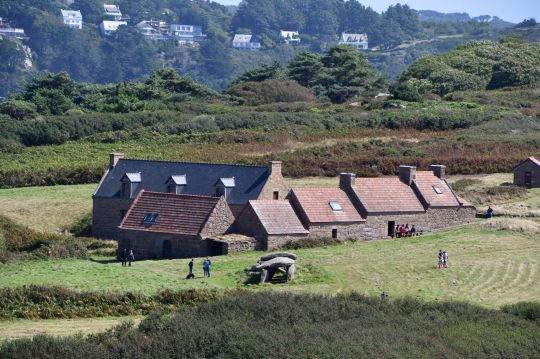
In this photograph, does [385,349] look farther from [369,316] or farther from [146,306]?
[146,306]

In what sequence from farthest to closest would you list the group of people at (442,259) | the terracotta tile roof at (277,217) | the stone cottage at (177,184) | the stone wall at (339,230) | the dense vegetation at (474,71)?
the dense vegetation at (474,71) < the stone cottage at (177,184) < the stone wall at (339,230) < the terracotta tile roof at (277,217) < the group of people at (442,259)

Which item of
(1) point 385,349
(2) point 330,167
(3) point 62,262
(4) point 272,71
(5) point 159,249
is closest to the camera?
(1) point 385,349

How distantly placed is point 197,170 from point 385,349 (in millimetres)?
24252

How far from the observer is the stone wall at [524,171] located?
64438mm

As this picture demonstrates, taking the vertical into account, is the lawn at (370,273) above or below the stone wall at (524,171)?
below

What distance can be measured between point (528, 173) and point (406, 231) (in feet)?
39.6

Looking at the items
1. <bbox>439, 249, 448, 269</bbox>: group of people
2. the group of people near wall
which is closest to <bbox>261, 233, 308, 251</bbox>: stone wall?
the group of people near wall

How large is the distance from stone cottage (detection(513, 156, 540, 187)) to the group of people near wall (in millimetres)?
11102

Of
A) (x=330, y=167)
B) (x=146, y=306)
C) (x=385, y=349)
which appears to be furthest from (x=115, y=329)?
(x=330, y=167)

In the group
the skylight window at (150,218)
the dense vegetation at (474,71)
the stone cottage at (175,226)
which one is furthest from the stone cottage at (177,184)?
the dense vegetation at (474,71)

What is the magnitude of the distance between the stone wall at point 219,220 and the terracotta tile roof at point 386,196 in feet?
22.1

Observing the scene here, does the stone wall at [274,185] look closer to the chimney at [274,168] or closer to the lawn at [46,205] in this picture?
the chimney at [274,168]

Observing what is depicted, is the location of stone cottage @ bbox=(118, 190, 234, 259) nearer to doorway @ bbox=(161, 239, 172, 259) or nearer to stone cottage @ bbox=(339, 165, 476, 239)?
doorway @ bbox=(161, 239, 172, 259)

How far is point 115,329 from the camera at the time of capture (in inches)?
1393
